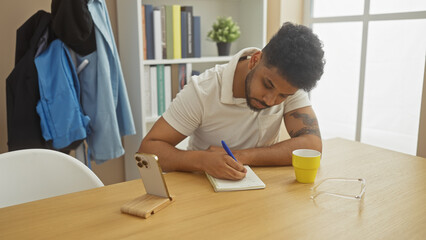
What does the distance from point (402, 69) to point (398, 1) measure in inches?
16.8

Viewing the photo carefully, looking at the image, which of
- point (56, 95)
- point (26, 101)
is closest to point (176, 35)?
point (56, 95)

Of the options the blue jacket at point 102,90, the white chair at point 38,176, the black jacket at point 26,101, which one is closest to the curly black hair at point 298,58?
the white chair at point 38,176

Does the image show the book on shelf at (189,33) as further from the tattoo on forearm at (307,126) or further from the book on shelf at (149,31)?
the tattoo on forearm at (307,126)

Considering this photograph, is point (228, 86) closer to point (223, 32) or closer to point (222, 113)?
point (222, 113)

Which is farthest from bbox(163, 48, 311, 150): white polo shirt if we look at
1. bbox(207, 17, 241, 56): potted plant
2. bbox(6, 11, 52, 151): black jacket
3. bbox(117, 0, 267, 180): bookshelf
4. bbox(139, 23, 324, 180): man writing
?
bbox(207, 17, 241, 56): potted plant

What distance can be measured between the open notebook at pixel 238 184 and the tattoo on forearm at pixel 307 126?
0.40 meters

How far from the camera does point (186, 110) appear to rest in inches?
63.4

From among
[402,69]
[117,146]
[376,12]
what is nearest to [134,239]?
[117,146]

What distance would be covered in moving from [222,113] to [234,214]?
2.22 ft

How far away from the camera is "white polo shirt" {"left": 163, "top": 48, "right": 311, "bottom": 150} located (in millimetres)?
1626

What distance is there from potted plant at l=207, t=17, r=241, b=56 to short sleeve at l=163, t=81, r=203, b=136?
123 cm

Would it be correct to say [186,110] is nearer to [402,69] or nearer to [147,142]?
[147,142]

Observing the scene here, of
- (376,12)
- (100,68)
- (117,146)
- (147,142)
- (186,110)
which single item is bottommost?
(117,146)

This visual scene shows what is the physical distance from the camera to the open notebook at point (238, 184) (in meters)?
1.21
